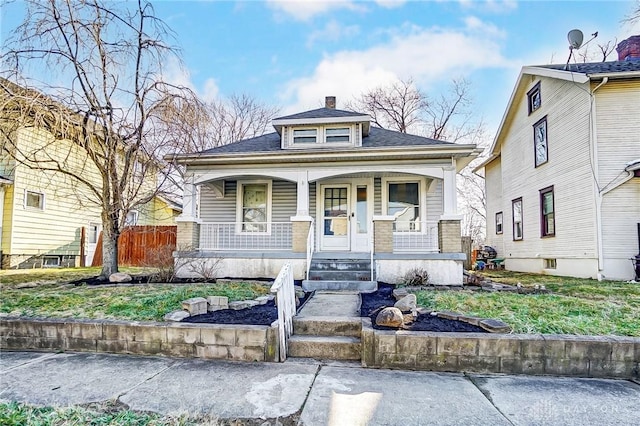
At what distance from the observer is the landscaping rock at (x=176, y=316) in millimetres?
4395

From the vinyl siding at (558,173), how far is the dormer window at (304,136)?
23.7ft

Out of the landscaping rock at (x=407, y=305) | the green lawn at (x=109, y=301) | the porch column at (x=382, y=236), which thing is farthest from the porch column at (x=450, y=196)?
the green lawn at (x=109, y=301)

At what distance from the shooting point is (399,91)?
967 inches

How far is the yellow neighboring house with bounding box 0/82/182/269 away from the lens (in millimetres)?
11773

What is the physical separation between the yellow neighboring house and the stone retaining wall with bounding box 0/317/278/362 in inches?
248

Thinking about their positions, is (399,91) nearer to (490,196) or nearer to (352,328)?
(490,196)

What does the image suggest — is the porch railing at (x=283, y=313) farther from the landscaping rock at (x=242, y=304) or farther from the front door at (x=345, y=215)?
the front door at (x=345, y=215)

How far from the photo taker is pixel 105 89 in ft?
25.7

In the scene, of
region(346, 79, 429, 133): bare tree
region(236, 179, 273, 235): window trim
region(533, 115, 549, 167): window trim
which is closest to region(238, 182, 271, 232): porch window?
region(236, 179, 273, 235): window trim

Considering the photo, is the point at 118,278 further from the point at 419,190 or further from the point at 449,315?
the point at 419,190

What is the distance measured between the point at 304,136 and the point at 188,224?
13.4ft

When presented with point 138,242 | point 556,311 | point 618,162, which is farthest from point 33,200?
point 618,162

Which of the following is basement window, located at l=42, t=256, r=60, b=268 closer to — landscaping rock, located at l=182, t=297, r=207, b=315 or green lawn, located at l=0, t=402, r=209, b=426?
landscaping rock, located at l=182, t=297, r=207, b=315

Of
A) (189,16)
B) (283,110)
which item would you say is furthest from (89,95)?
(283,110)
